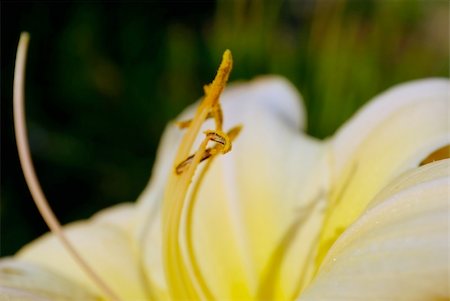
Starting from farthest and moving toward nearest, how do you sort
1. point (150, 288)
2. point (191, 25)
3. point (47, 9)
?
point (191, 25) < point (47, 9) < point (150, 288)

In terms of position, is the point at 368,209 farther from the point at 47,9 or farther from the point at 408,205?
the point at 47,9

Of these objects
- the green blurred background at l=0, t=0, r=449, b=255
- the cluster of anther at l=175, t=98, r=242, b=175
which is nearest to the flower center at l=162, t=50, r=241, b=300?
the cluster of anther at l=175, t=98, r=242, b=175

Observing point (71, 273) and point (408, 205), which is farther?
point (71, 273)

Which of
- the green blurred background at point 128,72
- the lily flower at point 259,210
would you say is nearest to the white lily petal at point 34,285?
the lily flower at point 259,210

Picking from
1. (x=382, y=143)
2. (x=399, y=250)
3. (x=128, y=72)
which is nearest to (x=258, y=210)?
Result: (x=382, y=143)

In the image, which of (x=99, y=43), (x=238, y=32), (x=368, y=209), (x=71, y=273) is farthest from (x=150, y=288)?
(x=99, y=43)

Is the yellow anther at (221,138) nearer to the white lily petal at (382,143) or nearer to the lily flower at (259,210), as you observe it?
the lily flower at (259,210)
